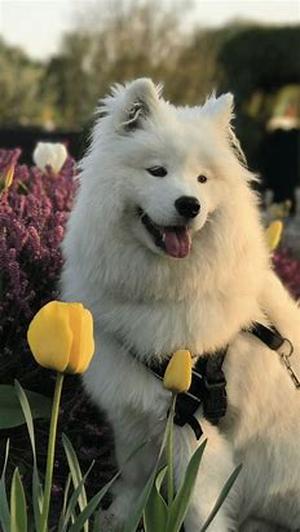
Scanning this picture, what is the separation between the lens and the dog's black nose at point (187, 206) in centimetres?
308

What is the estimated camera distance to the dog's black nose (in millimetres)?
3080

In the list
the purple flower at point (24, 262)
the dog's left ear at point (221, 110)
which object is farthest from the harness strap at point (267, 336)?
the purple flower at point (24, 262)

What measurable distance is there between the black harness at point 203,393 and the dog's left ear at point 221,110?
87 centimetres

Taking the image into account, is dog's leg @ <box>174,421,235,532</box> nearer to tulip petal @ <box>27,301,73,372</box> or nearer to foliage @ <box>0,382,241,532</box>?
foliage @ <box>0,382,241,532</box>

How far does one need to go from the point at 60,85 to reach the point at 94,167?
102ft

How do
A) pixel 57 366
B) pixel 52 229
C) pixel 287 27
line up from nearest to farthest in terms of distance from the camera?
pixel 57 366
pixel 52 229
pixel 287 27

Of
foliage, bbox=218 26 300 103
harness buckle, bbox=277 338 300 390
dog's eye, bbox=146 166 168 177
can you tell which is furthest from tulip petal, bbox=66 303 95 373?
foliage, bbox=218 26 300 103

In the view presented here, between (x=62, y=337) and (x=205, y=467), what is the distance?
1305 mm

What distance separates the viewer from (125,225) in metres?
3.28

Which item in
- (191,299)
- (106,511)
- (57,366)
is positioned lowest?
(106,511)

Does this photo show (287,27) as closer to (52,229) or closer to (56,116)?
(56,116)

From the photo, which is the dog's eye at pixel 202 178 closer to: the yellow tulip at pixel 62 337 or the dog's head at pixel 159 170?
the dog's head at pixel 159 170

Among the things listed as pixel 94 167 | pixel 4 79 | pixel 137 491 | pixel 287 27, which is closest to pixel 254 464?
pixel 137 491

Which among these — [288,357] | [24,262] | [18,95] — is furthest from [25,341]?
[18,95]
